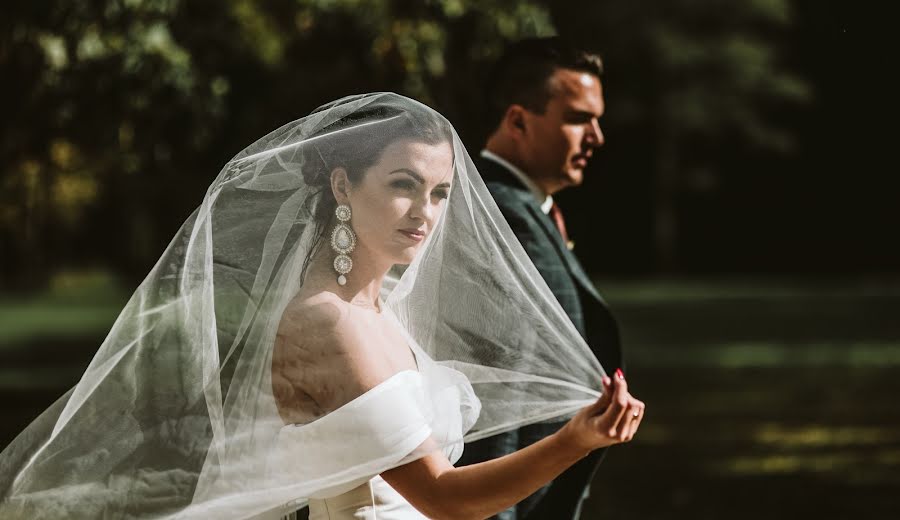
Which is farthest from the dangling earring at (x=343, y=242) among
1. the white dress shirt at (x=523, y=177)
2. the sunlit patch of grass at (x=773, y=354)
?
the sunlit patch of grass at (x=773, y=354)

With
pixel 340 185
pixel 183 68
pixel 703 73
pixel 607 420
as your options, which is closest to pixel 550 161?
pixel 340 185

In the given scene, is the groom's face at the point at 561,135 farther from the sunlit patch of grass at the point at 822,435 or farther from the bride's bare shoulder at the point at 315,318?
the sunlit patch of grass at the point at 822,435

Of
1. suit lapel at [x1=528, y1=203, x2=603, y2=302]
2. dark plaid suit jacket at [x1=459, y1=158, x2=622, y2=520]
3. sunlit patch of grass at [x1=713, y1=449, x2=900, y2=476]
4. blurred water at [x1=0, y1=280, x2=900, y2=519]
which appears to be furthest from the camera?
sunlit patch of grass at [x1=713, y1=449, x2=900, y2=476]

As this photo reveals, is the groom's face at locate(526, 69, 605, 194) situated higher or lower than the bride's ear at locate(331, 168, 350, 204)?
lower

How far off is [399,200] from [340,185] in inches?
6.4

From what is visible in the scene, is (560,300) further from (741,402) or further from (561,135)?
(741,402)

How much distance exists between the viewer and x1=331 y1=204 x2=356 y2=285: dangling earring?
2.79 metres

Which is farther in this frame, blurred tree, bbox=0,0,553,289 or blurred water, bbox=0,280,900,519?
blurred tree, bbox=0,0,553,289

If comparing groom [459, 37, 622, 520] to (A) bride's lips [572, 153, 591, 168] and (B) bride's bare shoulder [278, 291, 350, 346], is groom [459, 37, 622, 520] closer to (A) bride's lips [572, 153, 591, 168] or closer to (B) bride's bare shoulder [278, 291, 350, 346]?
(A) bride's lips [572, 153, 591, 168]

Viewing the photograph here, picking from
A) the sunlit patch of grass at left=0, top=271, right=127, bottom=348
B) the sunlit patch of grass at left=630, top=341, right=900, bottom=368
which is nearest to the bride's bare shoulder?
the sunlit patch of grass at left=630, top=341, right=900, bottom=368

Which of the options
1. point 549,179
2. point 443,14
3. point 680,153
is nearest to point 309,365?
point 549,179

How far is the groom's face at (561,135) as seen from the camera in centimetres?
439

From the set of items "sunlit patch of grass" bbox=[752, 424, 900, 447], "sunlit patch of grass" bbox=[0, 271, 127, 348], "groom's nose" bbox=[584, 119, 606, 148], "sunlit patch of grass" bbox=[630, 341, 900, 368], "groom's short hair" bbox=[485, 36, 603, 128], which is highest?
"groom's short hair" bbox=[485, 36, 603, 128]

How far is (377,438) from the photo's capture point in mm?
2650
